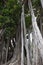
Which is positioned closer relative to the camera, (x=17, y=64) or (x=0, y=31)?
(x=17, y=64)

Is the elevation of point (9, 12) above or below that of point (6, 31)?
above

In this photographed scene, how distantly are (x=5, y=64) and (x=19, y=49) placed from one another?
1.93 feet

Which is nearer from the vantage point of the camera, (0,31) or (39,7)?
(39,7)

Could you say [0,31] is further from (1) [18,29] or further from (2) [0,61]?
(2) [0,61]

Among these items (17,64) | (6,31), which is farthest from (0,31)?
(17,64)

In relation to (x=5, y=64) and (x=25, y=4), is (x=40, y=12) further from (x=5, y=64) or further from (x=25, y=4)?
(x=5, y=64)

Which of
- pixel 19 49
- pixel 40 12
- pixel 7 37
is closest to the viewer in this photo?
pixel 40 12

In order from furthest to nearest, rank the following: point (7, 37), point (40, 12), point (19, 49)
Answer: point (7, 37), point (19, 49), point (40, 12)

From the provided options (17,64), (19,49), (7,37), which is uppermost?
(7,37)

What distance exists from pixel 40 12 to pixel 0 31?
1248 mm

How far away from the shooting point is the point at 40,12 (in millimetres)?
5102

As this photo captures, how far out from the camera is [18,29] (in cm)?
557

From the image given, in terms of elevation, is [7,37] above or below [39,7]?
below

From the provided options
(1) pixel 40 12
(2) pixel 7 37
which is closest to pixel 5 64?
(2) pixel 7 37
